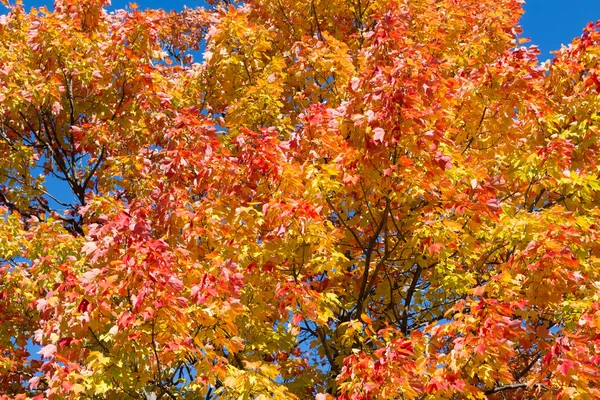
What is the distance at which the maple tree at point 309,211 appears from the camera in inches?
216

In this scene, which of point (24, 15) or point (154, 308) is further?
point (24, 15)

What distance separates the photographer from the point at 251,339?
22.8ft

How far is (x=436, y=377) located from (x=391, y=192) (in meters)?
1.96

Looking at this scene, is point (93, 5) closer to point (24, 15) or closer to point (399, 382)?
point (24, 15)

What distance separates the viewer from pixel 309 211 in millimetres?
5852

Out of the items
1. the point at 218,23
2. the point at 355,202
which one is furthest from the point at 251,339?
the point at 218,23

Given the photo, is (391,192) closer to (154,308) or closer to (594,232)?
(594,232)

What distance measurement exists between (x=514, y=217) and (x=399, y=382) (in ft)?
8.39

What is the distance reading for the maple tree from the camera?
5.48 meters

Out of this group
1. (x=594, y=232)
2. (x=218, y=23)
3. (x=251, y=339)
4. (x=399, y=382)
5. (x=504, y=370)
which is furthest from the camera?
(x=218, y=23)

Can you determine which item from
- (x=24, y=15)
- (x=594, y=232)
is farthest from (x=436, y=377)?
(x=24, y=15)

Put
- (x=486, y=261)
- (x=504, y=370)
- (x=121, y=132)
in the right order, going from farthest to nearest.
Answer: (x=121, y=132) → (x=486, y=261) → (x=504, y=370)

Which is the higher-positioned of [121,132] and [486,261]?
[121,132]

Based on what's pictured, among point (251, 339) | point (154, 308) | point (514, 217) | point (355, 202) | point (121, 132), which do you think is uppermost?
point (121, 132)
